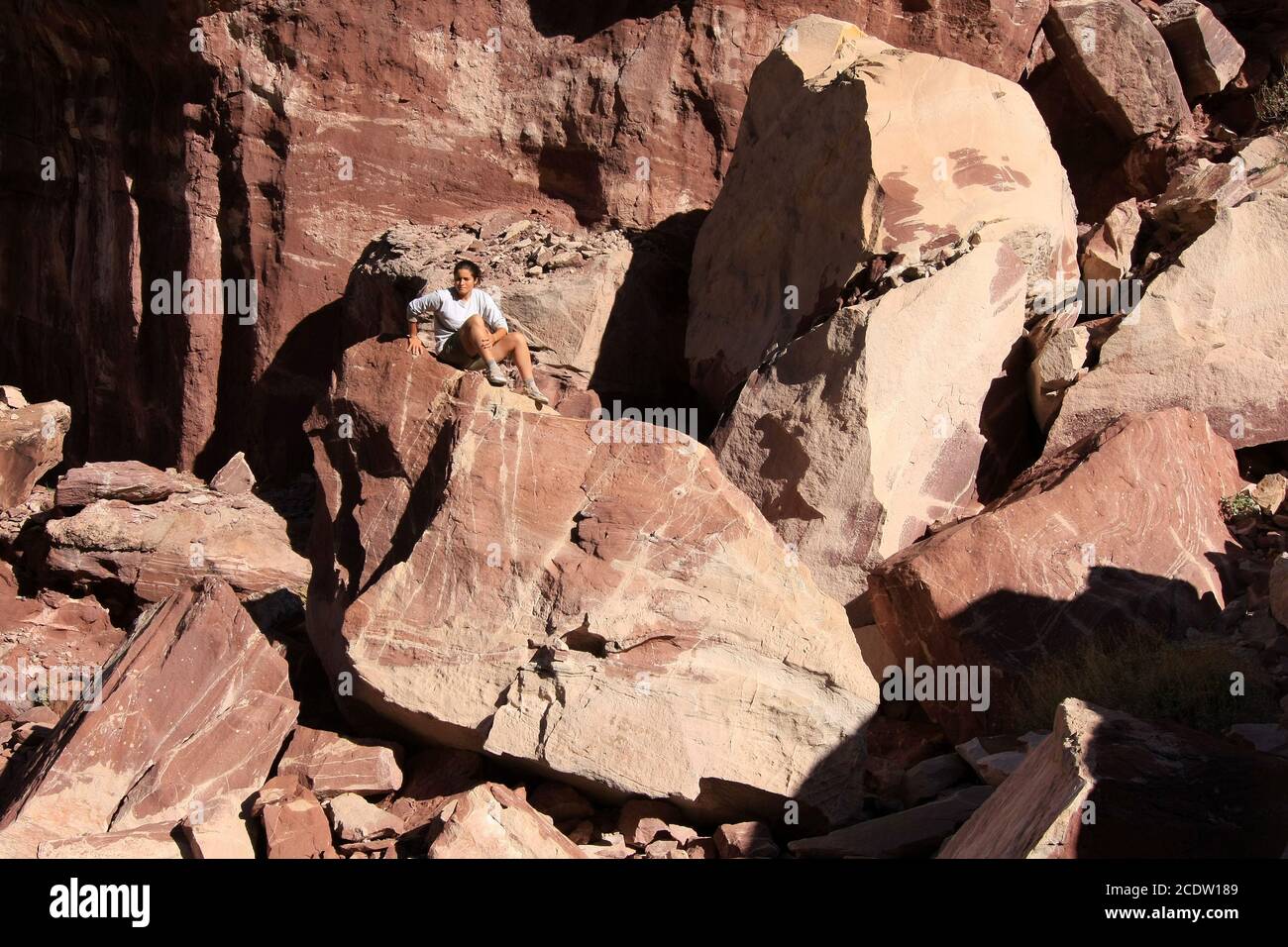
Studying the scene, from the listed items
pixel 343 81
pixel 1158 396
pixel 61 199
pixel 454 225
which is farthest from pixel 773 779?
pixel 61 199

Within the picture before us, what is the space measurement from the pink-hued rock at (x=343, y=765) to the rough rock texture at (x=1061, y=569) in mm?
2403

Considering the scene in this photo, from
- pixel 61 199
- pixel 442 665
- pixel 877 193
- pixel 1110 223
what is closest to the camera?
pixel 442 665

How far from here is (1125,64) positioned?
10352 millimetres

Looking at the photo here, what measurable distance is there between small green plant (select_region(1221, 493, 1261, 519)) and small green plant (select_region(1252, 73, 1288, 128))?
4.42m

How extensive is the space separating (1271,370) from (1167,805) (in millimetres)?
4337

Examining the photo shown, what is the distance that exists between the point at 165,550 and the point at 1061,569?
537 cm

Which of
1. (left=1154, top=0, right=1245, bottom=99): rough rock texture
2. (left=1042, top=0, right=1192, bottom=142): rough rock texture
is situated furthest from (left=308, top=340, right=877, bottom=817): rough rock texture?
(left=1154, top=0, right=1245, bottom=99): rough rock texture

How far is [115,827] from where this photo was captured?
562 cm

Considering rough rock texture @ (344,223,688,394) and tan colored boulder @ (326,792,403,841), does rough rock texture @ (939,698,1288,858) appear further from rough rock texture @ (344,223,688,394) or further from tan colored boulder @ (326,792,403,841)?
rough rock texture @ (344,223,688,394)

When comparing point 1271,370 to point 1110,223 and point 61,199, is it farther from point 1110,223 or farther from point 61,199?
point 61,199

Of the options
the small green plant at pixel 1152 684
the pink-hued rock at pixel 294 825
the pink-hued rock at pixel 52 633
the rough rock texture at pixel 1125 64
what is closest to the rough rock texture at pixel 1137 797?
the small green plant at pixel 1152 684

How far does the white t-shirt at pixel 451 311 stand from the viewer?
7.18 metres

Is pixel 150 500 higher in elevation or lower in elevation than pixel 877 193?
lower

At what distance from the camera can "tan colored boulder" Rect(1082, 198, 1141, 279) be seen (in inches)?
330
